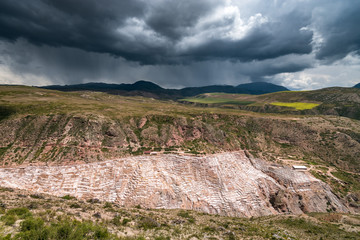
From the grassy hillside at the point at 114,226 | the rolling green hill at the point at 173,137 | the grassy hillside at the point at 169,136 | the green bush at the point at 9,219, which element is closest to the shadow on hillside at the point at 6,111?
the rolling green hill at the point at 173,137

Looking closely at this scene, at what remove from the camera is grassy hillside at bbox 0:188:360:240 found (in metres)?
15.3

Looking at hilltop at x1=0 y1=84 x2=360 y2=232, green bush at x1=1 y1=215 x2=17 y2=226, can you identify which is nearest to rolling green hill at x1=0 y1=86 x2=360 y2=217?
hilltop at x1=0 y1=84 x2=360 y2=232

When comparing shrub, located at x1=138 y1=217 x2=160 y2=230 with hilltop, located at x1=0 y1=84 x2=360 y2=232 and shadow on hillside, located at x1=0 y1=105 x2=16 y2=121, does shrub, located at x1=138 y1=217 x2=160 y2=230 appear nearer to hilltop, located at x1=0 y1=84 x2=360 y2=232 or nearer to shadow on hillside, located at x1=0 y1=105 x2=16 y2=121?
hilltop, located at x1=0 y1=84 x2=360 y2=232

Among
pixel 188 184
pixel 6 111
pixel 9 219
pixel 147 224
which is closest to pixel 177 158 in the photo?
pixel 188 184

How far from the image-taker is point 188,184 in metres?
48.2

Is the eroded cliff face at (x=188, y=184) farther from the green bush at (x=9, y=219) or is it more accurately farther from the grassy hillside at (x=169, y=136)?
the green bush at (x=9, y=219)

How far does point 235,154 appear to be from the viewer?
63.8 metres

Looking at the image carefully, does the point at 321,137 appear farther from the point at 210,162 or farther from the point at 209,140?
the point at 210,162

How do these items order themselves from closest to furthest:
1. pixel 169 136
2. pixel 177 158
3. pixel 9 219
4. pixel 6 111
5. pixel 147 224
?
pixel 9 219 → pixel 147 224 → pixel 177 158 → pixel 6 111 → pixel 169 136

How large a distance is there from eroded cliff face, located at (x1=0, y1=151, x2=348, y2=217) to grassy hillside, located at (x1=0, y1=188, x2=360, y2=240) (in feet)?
36.5

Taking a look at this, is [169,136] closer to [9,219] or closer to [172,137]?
[172,137]

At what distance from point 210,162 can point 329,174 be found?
141 ft

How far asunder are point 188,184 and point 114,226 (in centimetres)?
2975

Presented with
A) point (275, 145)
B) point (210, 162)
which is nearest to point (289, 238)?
point (210, 162)
